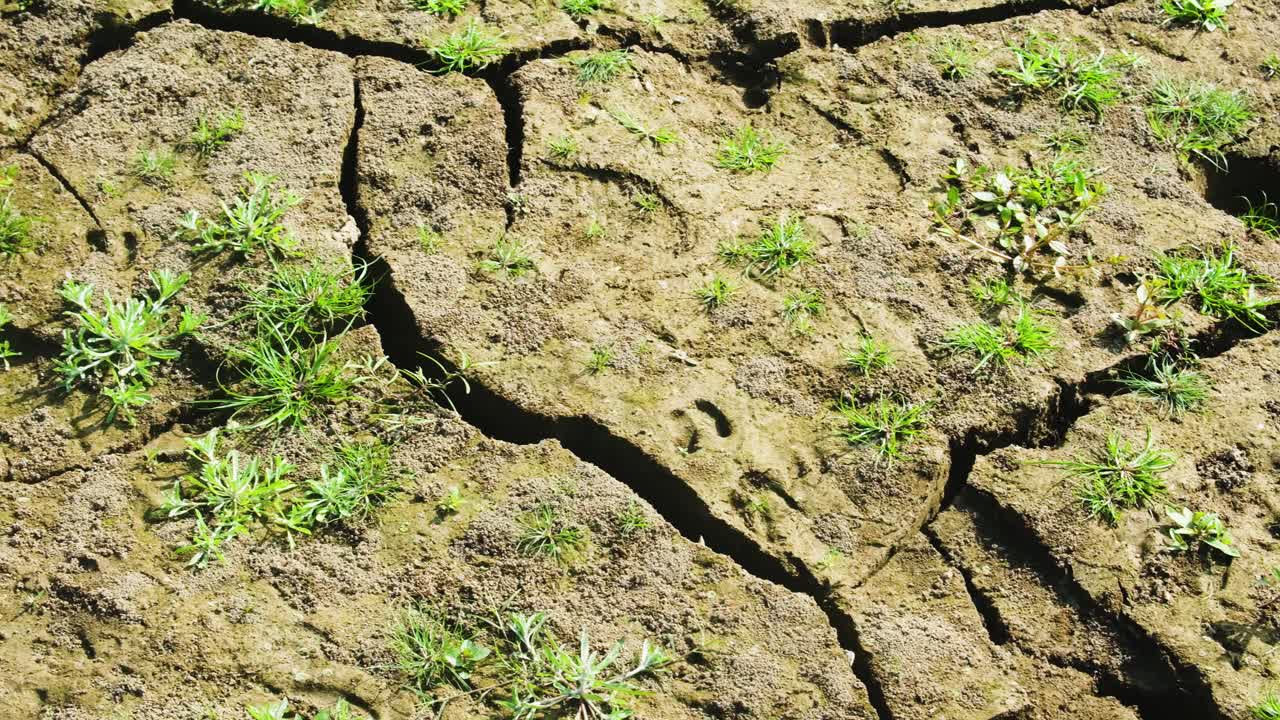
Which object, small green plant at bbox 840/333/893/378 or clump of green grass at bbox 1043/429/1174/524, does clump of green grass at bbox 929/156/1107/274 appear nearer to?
small green plant at bbox 840/333/893/378

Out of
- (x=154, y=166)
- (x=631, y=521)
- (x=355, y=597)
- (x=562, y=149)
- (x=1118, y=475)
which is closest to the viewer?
(x=355, y=597)

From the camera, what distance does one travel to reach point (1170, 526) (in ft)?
9.43

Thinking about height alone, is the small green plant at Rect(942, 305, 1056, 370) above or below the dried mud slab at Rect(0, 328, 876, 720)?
above

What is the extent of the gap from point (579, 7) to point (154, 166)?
138 cm

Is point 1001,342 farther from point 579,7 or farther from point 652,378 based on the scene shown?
point 579,7

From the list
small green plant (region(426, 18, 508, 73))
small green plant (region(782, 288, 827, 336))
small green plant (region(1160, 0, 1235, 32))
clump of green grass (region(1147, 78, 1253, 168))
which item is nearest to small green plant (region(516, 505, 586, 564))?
small green plant (region(782, 288, 827, 336))

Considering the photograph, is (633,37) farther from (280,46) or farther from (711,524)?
(711,524)

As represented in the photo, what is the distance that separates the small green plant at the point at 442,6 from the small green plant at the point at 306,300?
3.35ft

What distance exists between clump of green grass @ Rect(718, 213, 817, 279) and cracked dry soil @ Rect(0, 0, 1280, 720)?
0.05 metres

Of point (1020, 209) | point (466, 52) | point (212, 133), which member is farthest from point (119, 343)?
point (1020, 209)

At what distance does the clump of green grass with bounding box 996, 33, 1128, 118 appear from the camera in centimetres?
364

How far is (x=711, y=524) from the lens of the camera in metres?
2.84

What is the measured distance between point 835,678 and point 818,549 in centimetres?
32

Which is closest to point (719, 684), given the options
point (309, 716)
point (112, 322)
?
point (309, 716)
